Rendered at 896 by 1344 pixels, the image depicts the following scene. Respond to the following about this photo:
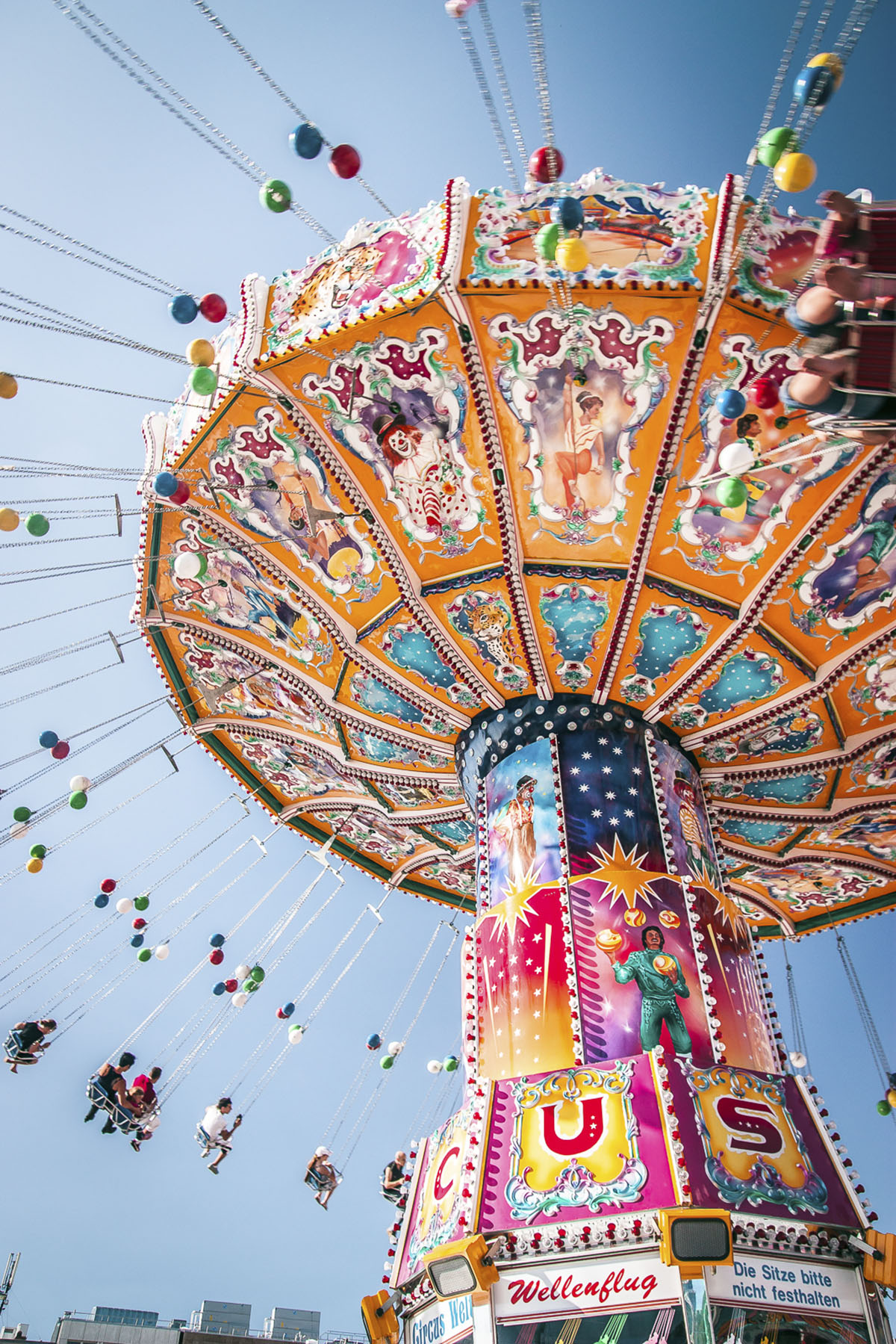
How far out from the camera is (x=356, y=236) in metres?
9.47

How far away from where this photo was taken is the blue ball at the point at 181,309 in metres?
7.55

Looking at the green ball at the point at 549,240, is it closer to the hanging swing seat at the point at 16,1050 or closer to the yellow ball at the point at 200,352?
the yellow ball at the point at 200,352

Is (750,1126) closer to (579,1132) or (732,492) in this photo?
(579,1132)

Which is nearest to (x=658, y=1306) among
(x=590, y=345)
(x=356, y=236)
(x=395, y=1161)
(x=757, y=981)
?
(x=757, y=981)

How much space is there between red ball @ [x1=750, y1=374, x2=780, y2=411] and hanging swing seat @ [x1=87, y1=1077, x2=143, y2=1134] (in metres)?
9.08

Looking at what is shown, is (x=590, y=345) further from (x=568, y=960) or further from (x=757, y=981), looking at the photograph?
(x=757, y=981)

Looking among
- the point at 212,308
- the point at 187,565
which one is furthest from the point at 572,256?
the point at 187,565

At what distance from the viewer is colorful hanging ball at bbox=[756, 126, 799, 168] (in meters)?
6.48

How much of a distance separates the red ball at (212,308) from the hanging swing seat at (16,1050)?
7.24m

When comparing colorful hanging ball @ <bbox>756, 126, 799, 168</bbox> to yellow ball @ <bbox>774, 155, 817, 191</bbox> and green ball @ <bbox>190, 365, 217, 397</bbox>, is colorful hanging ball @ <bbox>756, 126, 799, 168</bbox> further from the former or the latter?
green ball @ <bbox>190, 365, 217, 397</bbox>

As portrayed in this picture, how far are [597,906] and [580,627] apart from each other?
8.99 ft

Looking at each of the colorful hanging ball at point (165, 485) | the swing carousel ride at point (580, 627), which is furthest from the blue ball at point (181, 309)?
the colorful hanging ball at point (165, 485)

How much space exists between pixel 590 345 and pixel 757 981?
581cm

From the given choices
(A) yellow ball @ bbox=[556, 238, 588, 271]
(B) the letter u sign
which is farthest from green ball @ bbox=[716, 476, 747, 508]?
(B) the letter u sign
